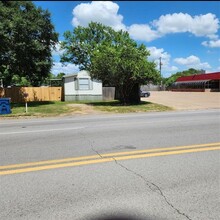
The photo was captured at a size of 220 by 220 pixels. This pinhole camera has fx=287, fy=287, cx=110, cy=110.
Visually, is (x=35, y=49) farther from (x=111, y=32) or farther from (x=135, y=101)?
(x=111, y=32)

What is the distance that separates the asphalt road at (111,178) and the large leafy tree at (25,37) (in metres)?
14.8

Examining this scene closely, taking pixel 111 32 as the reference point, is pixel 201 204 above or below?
below

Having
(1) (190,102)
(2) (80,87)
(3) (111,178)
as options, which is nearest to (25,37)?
(2) (80,87)

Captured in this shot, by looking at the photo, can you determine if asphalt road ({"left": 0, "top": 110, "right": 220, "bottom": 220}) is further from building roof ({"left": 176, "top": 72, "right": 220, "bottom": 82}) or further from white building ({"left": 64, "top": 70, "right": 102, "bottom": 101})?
building roof ({"left": 176, "top": 72, "right": 220, "bottom": 82})

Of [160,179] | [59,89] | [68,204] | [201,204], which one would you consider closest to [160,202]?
[201,204]

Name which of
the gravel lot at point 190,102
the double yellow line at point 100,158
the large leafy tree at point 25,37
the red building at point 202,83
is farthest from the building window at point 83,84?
the red building at point 202,83

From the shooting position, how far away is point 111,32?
45.1 metres

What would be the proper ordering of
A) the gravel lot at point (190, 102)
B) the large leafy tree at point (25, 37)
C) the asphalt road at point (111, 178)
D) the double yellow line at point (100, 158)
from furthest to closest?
the gravel lot at point (190, 102) < the large leafy tree at point (25, 37) < the double yellow line at point (100, 158) < the asphalt road at point (111, 178)

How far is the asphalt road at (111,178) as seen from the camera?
364 cm

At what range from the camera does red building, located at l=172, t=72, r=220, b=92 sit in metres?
57.3

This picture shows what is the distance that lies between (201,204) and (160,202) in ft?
1.74

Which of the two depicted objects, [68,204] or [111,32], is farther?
[111,32]

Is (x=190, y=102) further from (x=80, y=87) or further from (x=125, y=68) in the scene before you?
(x=80, y=87)

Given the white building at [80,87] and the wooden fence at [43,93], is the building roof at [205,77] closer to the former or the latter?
the white building at [80,87]
